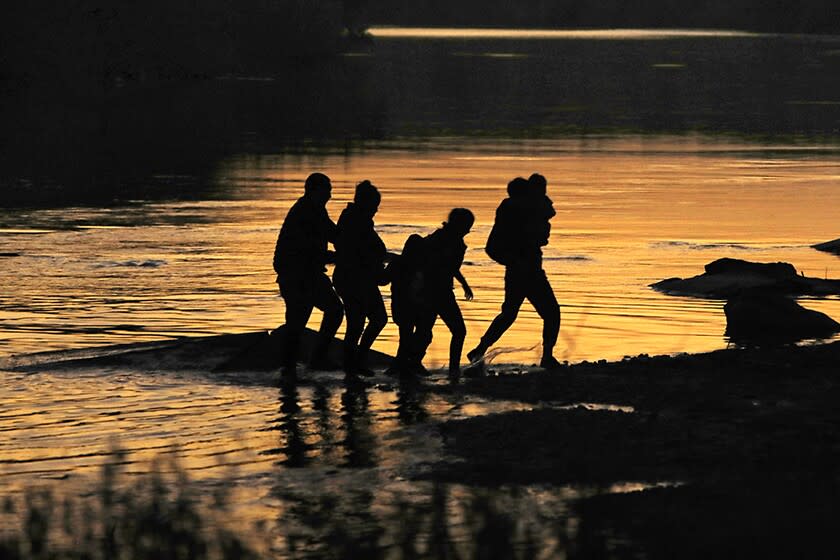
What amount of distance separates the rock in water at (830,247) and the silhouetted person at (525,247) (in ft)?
37.4

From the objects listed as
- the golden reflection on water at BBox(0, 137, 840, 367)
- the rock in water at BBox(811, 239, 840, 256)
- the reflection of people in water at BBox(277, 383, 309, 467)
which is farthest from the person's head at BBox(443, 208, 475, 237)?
the rock in water at BBox(811, 239, 840, 256)

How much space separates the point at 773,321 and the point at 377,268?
4.85 meters

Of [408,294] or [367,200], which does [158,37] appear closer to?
[408,294]

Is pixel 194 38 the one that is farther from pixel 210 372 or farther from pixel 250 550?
pixel 250 550

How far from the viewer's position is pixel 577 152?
50.4 m

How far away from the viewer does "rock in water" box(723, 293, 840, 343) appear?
19172 millimetres

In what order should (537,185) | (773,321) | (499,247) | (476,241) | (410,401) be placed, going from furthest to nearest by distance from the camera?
1. (476,241)
2. (773,321)
3. (499,247)
4. (537,185)
5. (410,401)

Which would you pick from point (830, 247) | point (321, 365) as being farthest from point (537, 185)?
point (830, 247)

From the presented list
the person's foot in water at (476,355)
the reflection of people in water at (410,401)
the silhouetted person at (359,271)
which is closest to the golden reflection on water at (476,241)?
the person's foot in water at (476,355)

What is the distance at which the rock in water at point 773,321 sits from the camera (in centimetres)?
1917

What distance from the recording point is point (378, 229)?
2994 centimetres

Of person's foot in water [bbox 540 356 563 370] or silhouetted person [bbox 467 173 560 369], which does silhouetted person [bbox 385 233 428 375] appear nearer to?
silhouetted person [bbox 467 173 560 369]

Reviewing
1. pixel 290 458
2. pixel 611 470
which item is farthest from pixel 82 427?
pixel 611 470

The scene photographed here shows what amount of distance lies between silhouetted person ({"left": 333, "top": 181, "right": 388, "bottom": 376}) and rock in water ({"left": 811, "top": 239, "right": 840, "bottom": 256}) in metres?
12.3
